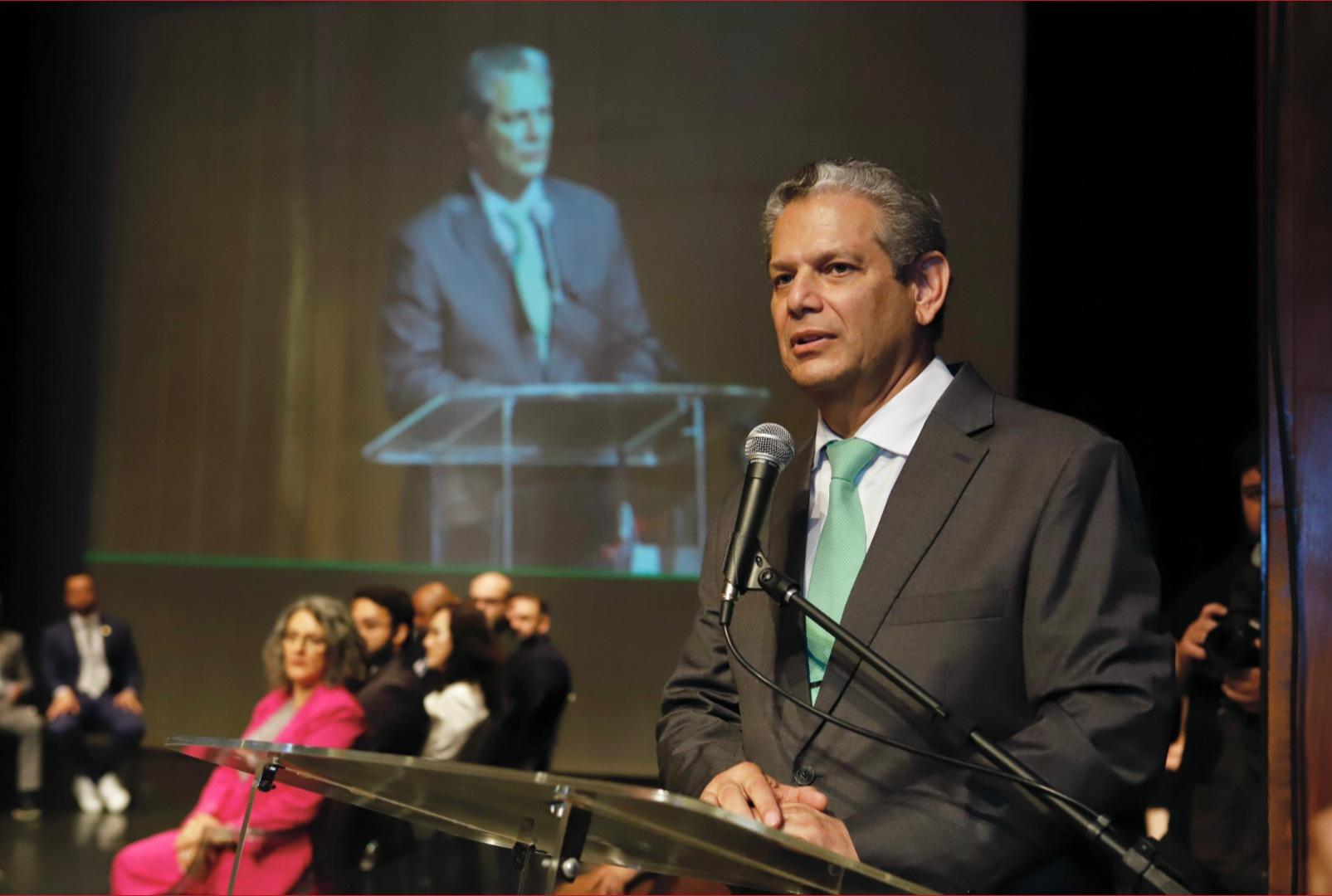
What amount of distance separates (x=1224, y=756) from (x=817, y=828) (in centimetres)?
255

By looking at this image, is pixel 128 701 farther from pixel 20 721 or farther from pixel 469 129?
pixel 469 129

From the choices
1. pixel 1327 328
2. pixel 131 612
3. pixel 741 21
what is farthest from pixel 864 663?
pixel 131 612

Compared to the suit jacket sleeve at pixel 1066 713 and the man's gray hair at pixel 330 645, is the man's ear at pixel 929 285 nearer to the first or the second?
the suit jacket sleeve at pixel 1066 713

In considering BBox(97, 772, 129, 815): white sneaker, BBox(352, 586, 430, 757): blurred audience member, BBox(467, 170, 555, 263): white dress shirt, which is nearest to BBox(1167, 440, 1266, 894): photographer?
BBox(352, 586, 430, 757): blurred audience member

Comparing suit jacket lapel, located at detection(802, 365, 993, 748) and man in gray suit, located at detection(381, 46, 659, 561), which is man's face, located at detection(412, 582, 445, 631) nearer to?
man in gray suit, located at detection(381, 46, 659, 561)

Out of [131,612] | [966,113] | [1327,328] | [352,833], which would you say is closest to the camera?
[352,833]

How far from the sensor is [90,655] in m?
7.05

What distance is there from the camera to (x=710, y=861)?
1.12 m

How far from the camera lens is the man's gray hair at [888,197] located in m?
1.66

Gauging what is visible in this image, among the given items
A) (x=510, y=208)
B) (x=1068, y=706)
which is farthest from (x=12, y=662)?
(x=1068, y=706)

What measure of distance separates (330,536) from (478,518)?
0.82m

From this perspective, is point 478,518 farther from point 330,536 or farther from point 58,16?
point 58,16

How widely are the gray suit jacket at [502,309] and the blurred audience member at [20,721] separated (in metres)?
2.55

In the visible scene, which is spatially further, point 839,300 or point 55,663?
point 55,663
